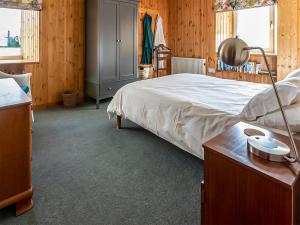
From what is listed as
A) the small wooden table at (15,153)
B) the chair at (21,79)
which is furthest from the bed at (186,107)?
the small wooden table at (15,153)

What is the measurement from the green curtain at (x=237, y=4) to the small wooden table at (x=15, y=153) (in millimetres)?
4063

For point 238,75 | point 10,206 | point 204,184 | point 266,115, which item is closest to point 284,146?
point 204,184

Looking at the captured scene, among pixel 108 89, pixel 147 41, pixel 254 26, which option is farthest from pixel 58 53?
pixel 254 26

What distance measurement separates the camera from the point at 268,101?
1791 millimetres

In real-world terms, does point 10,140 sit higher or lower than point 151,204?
higher

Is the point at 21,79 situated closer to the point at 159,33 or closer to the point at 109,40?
the point at 109,40

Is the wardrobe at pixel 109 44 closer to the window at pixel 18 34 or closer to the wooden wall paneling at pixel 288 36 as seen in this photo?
the window at pixel 18 34

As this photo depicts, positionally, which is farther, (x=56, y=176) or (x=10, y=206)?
(x=56, y=176)

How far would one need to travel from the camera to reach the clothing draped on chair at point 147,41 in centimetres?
551

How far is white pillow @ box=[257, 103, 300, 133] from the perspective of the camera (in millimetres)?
1640

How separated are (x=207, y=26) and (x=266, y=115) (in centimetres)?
384

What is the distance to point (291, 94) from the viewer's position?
176cm

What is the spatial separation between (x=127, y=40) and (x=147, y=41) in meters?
0.90

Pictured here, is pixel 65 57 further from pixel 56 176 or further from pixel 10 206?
pixel 10 206
